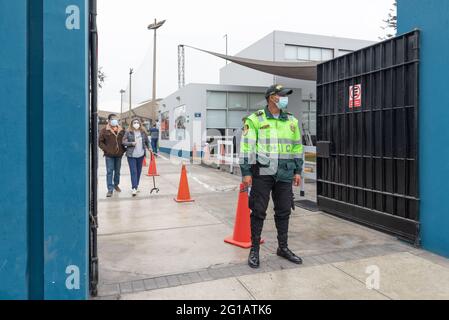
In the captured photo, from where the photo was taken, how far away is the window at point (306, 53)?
19.2 m

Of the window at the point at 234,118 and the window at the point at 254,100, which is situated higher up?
the window at the point at 254,100

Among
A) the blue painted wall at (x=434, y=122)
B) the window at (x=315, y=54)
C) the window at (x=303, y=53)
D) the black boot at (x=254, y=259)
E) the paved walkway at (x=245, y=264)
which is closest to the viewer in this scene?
the paved walkway at (x=245, y=264)

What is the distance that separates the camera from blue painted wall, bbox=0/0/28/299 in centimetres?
243

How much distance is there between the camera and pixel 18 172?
97.9 inches

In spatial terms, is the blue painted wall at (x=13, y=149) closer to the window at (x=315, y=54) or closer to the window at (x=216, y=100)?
the window at (x=216, y=100)

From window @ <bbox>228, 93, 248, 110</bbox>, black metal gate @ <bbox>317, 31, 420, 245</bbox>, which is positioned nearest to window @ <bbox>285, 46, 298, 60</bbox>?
window @ <bbox>228, 93, 248, 110</bbox>

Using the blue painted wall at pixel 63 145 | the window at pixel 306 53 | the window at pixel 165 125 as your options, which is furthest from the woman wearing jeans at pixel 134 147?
the window at pixel 165 125

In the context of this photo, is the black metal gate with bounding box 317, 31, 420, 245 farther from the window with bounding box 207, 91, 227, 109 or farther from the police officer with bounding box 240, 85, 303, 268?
the window with bounding box 207, 91, 227, 109

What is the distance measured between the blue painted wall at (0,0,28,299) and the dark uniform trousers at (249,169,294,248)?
234 centimetres

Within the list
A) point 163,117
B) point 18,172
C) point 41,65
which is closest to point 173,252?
point 18,172

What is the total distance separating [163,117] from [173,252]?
22935 mm

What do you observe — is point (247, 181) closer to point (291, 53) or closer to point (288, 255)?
point (288, 255)
